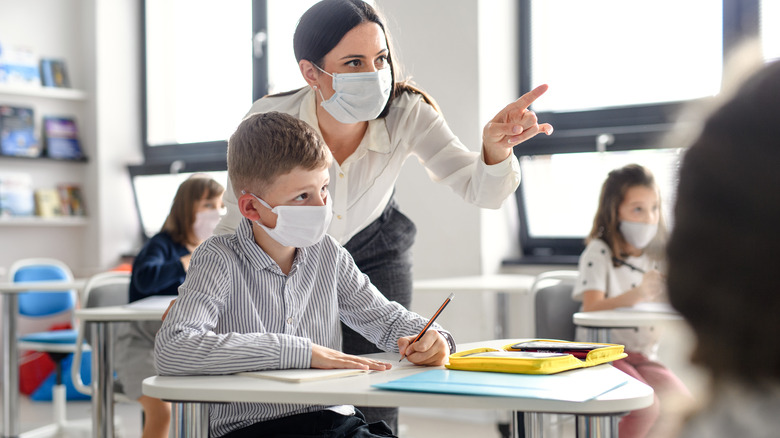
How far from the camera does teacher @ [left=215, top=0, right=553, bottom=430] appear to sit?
179 centimetres

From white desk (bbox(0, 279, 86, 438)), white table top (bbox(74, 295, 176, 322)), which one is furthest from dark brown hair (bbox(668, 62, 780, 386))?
white desk (bbox(0, 279, 86, 438))

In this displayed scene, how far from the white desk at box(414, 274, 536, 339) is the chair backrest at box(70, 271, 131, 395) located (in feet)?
3.83

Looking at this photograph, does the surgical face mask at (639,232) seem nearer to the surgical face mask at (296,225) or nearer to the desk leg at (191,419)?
the surgical face mask at (296,225)

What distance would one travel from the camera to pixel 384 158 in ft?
6.27

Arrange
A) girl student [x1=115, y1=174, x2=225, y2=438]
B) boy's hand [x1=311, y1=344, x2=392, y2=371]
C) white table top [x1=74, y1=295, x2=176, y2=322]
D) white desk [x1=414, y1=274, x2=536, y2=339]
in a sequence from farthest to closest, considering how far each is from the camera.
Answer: white desk [x1=414, y1=274, x2=536, y2=339], girl student [x1=115, y1=174, x2=225, y2=438], white table top [x1=74, y1=295, x2=176, y2=322], boy's hand [x1=311, y1=344, x2=392, y2=371]

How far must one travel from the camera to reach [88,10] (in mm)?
5727

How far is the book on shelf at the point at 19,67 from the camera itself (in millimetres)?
5285

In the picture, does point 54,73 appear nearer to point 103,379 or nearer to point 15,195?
point 15,195

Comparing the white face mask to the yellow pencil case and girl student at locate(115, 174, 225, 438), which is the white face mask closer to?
girl student at locate(115, 174, 225, 438)

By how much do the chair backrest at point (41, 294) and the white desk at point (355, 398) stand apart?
3.82m

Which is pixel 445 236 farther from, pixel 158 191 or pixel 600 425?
pixel 600 425

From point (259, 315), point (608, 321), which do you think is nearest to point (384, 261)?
point (259, 315)

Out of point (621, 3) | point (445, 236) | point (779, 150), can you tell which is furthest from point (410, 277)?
point (621, 3)

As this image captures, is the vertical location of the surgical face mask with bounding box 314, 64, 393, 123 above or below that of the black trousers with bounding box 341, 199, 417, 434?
above
